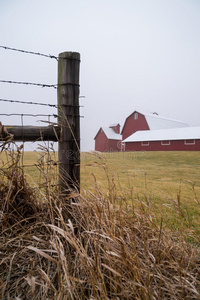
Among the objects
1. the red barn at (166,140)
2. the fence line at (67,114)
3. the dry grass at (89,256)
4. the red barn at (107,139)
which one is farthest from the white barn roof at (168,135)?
the dry grass at (89,256)

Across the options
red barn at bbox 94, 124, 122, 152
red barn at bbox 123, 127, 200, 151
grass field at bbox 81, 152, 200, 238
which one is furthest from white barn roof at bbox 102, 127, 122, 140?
grass field at bbox 81, 152, 200, 238

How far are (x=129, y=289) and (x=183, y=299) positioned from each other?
0.32m

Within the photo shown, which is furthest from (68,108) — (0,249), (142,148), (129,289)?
(142,148)

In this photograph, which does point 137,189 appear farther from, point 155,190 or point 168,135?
point 168,135

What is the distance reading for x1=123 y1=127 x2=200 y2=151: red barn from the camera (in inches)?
1096

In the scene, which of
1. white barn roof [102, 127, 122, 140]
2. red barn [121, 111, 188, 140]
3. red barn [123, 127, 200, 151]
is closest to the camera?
red barn [123, 127, 200, 151]

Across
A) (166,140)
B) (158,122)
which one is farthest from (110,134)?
(166,140)

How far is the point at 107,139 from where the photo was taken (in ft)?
130

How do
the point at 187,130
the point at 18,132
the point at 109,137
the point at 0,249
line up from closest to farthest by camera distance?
the point at 0,249, the point at 18,132, the point at 187,130, the point at 109,137

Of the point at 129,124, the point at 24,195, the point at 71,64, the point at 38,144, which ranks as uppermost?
the point at 129,124

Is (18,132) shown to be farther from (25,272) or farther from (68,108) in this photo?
(25,272)

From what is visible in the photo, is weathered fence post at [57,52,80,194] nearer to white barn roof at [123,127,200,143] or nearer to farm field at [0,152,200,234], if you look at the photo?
farm field at [0,152,200,234]

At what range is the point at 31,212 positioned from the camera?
7.81 ft

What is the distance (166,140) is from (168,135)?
1120 millimetres
